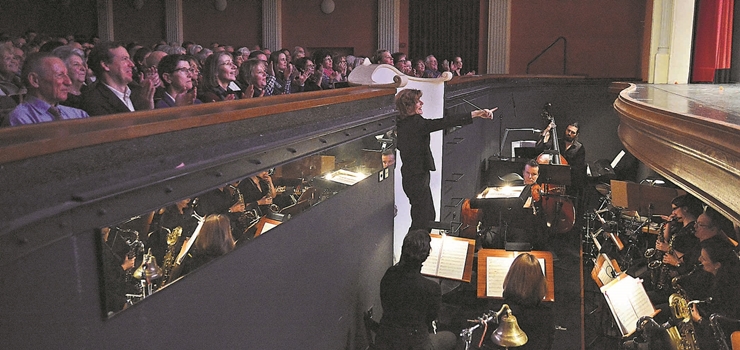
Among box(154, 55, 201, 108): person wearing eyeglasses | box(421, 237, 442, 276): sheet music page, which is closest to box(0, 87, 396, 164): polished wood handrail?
box(154, 55, 201, 108): person wearing eyeglasses

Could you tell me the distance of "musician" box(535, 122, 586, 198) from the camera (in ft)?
34.0

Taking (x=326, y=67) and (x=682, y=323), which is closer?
(x=682, y=323)

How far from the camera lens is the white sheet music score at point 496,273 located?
18.1 ft

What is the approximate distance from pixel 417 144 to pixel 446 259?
4.14 ft

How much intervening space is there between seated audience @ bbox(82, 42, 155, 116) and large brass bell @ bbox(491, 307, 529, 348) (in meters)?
2.70

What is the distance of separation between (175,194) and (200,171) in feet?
0.59

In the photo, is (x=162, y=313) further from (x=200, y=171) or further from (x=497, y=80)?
(x=497, y=80)

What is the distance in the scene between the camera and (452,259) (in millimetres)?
5516

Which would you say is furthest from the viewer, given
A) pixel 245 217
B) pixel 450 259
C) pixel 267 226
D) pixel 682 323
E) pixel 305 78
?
pixel 305 78

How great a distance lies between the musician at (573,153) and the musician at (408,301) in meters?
6.21

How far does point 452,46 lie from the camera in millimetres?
16453

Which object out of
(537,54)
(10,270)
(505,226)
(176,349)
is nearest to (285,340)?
(176,349)

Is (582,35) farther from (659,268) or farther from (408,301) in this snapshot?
(408,301)

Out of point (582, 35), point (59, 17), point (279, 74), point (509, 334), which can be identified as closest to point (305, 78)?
point (279, 74)
